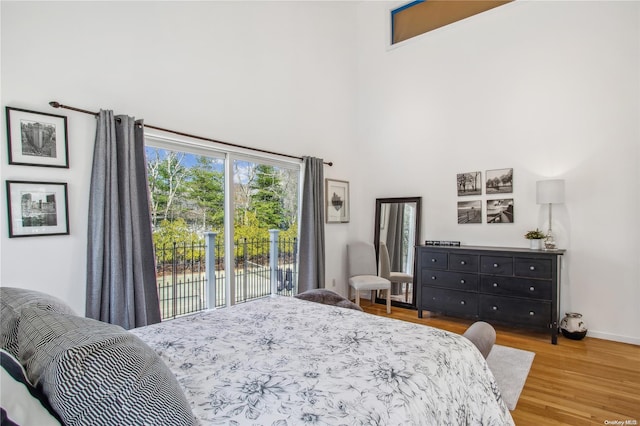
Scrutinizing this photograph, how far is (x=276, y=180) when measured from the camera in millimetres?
4086

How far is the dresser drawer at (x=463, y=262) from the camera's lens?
373cm

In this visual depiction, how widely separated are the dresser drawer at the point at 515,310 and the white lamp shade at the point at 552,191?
1.04m

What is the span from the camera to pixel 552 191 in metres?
3.38

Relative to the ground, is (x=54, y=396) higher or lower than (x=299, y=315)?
higher

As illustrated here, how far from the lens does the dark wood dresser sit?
329 centimetres

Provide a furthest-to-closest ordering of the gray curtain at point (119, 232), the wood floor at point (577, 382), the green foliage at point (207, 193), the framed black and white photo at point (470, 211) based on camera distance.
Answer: the framed black and white photo at point (470, 211)
the green foliage at point (207, 193)
the gray curtain at point (119, 232)
the wood floor at point (577, 382)

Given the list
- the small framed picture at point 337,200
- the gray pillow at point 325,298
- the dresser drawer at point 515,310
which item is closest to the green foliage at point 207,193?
the gray pillow at point 325,298

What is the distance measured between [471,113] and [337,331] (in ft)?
12.0

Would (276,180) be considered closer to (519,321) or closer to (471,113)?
(471,113)

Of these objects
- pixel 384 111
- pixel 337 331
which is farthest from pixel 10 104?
pixel 384 111

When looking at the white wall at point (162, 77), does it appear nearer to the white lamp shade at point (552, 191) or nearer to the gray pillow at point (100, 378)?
the gray pillow at point (100, 378)

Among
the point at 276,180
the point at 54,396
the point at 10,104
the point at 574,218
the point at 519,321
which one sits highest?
the point at 10,104

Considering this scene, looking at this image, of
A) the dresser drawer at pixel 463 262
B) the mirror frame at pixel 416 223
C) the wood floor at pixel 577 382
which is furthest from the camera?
the mirror frame at pixel 416 223

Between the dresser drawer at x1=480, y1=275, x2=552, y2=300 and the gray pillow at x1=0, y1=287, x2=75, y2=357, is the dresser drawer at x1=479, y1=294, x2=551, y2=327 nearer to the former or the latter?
the dresser drawer at x1=480, y1=275, x2=552, y2=300
